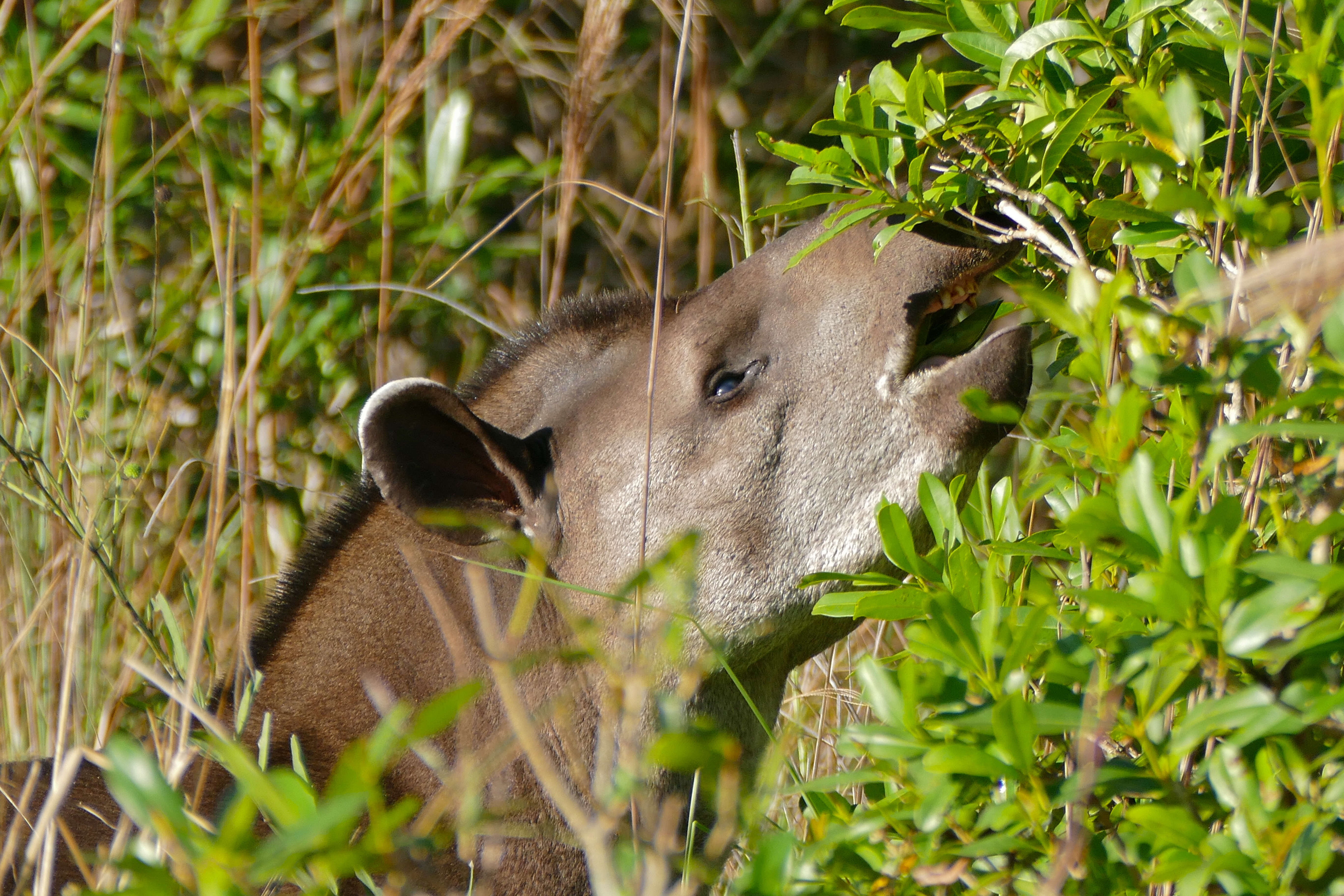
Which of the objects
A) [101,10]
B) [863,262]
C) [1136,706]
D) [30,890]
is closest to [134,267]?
[101,10]

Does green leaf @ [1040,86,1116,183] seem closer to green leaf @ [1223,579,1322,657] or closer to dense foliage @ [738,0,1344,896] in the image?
dense foliage @ [738,0,1344,896]

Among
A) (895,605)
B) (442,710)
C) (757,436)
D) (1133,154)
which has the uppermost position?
(1133,154)

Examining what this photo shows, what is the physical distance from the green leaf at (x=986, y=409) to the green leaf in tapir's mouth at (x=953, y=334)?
112cm

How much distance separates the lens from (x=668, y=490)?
9.50 ft

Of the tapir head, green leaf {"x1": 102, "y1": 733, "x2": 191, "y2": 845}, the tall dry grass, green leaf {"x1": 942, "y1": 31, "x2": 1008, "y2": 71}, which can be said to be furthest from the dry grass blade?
green leaf {"x1": 102, "y1": 733, "x2": 191, "y2": 845}

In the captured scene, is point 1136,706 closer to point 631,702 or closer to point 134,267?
point 631,702

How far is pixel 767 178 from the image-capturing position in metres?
6.43

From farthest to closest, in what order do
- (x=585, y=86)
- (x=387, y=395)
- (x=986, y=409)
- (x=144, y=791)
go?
(x=585, y=86)
(x=387, y=395)
(x=986, y=409)
(x=144, y=791)

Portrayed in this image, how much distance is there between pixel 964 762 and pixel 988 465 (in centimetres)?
352

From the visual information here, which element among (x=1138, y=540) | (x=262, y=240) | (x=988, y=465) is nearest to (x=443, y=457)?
(x=1138, y=540)

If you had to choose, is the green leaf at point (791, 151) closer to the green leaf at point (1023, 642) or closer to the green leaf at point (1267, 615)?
the green leaf at point (1023, 642)

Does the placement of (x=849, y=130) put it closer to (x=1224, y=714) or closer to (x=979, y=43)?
(x=979, y=43)

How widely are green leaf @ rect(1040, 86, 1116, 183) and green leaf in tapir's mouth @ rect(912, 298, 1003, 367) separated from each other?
621 mm

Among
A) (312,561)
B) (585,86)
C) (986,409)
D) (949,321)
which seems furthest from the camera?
(585,86)
